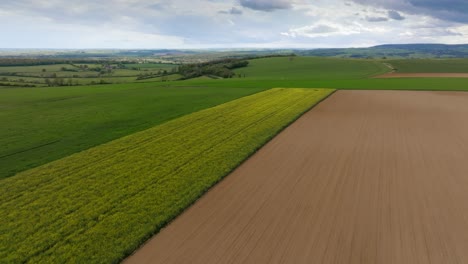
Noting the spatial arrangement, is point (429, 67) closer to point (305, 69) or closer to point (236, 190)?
point (305, 69)

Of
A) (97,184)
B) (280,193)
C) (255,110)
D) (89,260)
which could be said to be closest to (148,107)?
(255,110)

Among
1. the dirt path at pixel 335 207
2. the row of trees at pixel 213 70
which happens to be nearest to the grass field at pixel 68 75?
the row of trees at pixel 213 70

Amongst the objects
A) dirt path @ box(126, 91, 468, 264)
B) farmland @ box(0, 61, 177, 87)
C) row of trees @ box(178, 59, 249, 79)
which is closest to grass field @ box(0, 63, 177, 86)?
farmland @ box(0, 61, 177, 87)

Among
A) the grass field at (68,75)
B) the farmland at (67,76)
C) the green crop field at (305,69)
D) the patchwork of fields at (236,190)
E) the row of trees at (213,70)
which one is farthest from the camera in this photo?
the row of trees at (213,70)

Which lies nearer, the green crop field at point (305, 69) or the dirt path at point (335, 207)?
the dirt path at point (335, 207)

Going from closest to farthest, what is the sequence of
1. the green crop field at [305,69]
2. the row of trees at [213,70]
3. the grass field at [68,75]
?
the grass field at [68,75], the green crop field at [305,69], the row of trees at [213,70]

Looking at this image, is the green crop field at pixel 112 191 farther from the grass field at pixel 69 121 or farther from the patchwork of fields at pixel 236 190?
the grass field at pixel 69 121

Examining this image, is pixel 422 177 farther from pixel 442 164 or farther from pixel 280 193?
pixel 280 193
